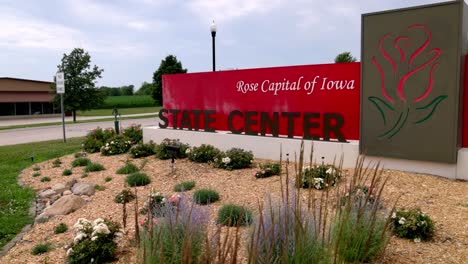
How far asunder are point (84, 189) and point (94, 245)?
351cm

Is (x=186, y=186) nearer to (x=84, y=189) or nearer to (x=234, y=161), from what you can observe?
(x=234, y=161)

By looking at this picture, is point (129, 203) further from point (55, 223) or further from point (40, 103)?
point (40, 103)

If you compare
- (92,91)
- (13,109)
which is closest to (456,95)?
Answer: (92,91)

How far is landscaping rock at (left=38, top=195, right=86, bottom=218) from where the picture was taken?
6.43 metres

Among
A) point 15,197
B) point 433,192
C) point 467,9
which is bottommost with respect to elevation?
point 15,197

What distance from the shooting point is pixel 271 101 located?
9297 mm

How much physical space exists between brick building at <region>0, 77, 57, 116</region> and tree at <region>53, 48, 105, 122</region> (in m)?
8.46

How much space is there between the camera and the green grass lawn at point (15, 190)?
245 inches

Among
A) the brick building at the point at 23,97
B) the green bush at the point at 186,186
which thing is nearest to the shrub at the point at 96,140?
the green bush at the point at 186,186

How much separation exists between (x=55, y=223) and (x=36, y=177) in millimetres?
4291

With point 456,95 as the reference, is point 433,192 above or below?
below

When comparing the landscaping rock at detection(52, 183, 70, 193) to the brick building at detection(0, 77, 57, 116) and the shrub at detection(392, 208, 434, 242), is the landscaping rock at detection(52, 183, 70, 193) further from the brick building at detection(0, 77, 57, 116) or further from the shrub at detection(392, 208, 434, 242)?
the brick building at detection(0, 77, 57, 116)

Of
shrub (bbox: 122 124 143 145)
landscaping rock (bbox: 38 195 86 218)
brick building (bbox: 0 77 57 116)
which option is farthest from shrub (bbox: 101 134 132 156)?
brick building (bbox: 0 77 57 116)

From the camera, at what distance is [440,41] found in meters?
6.51
